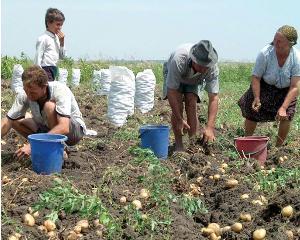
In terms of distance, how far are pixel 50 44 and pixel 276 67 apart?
282 centimetres

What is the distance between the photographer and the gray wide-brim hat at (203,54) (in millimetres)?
4891

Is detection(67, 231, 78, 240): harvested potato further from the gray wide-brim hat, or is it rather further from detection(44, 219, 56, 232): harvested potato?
the gray wide-brim hat

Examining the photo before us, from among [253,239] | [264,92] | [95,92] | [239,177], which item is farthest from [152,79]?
[253,239]

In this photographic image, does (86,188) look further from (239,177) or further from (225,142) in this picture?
(225,142)

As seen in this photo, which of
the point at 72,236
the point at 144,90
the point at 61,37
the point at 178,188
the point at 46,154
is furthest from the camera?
the point at 144,90

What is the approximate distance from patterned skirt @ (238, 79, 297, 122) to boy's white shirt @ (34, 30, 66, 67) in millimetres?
2501

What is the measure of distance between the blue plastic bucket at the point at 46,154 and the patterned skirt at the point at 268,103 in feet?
8.45

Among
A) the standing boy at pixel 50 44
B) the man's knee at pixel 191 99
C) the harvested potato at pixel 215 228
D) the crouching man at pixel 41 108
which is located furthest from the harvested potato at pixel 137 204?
the standing boy at pixel 50 44

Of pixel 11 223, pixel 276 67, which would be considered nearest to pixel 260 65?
A: pixel 276 67

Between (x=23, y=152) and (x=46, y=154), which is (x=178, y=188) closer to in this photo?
(x=46, y=154)

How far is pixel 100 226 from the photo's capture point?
3.13 m

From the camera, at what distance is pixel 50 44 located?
6633 mm

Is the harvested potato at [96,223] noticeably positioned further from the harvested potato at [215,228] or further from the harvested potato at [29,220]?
the harvested potato at [215,228]

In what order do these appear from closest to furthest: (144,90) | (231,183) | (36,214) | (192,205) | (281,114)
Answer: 1. (36,214)
2. (192,205)
3. (231,183)
4. (281,114)
5. (144,90)
